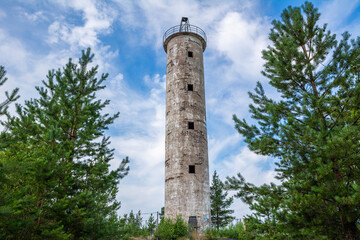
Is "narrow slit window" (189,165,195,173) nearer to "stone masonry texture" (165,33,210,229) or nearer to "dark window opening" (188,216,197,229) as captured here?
"stone masonry texture" (165,33,210,229)

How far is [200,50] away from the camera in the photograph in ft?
75.5

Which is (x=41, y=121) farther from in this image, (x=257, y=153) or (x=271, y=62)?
(x=271, y=62)

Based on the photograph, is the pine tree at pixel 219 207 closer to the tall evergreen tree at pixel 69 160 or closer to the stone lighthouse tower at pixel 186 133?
the stone lighthouse tower at pixel 186 133

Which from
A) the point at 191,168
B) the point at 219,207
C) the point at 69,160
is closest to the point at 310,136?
the point at 69,160

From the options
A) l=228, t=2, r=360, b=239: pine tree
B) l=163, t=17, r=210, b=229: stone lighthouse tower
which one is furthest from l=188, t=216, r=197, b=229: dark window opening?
l=228, t=2, r=360, b=239: pine tree

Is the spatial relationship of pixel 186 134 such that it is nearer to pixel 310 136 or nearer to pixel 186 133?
pixel 186 133

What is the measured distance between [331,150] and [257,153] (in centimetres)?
308

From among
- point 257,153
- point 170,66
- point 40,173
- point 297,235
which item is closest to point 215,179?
point 170,66

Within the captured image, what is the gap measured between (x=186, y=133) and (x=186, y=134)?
0.08m

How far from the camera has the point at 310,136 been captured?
7453mm

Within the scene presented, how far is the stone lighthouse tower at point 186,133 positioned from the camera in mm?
17312

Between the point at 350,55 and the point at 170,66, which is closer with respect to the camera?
the point at 350,55

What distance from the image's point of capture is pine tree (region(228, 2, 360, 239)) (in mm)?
6773

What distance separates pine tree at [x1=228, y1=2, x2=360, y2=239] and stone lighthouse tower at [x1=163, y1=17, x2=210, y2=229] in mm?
7764
